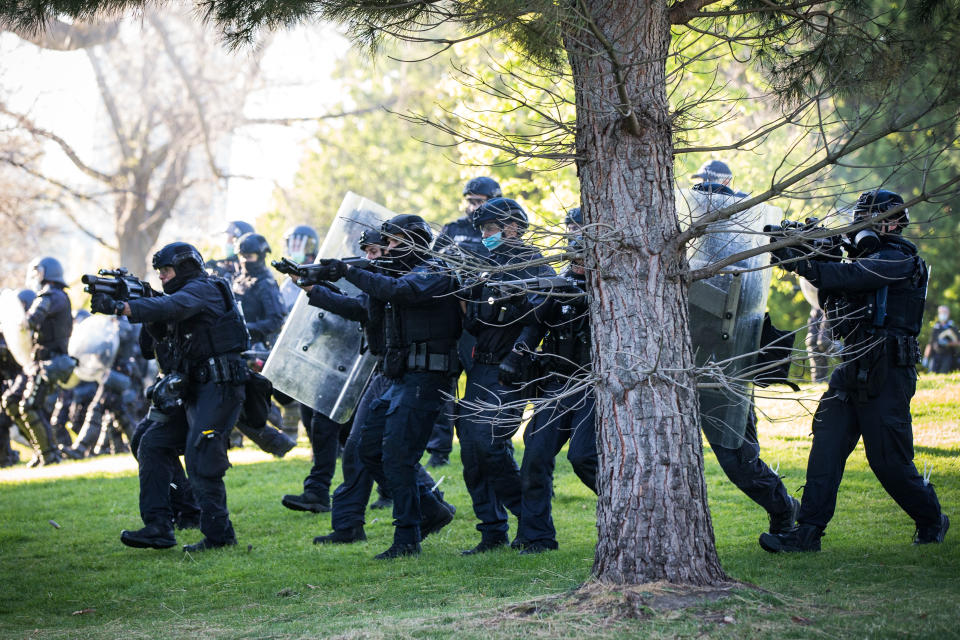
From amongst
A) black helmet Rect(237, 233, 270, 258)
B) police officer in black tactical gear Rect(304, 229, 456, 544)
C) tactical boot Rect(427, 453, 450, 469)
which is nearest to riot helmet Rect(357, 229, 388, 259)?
police officer in black tactical gear Rect(304, 229, 456, 544)

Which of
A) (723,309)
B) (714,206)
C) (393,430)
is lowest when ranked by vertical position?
(393,430)

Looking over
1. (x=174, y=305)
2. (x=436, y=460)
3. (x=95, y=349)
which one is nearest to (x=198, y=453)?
(x=174, y=305)

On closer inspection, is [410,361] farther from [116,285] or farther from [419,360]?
[116,285]

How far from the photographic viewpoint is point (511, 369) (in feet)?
22.4

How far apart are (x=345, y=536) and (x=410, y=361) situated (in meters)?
1.51

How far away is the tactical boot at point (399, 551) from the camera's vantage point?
6.98 meters

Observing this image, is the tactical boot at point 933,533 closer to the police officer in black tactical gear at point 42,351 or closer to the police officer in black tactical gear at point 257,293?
the police officer in black tactical gear at point 257,293

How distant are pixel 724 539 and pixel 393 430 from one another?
2.37 metres

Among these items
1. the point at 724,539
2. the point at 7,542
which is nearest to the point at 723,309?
the point at 724,539

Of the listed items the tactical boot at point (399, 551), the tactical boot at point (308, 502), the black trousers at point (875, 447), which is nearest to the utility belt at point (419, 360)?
the tactical boot at point (399, 551)

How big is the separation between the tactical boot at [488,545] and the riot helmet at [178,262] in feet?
9.27

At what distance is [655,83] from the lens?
5133 mm

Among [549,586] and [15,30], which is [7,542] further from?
[549,586]

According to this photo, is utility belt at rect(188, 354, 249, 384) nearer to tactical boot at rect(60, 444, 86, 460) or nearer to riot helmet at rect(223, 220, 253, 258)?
riot helmet at rect(223, 220, 253, 258)
